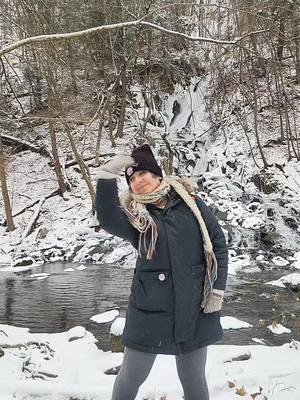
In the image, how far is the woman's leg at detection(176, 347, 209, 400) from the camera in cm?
243

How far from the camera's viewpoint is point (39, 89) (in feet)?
60.6

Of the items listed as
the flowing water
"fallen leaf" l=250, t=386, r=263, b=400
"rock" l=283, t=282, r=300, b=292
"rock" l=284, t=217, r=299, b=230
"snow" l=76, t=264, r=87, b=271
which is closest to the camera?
"fallen leaf" l=250, t=386, r=263, b=400

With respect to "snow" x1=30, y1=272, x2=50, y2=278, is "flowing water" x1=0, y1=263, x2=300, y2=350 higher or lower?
higher

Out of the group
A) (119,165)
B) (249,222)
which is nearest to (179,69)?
(249,222)

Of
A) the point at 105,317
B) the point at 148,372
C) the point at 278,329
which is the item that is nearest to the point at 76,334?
the point at 105,317

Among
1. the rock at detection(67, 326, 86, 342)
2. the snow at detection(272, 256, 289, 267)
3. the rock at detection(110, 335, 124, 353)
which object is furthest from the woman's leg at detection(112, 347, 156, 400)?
the snow at detection(272, 256, 289, 267)

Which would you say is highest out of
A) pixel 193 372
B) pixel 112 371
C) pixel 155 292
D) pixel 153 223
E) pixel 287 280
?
pixel 153 223

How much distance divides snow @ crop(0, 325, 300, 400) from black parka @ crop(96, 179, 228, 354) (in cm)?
118

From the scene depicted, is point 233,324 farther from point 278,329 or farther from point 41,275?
point 41,275

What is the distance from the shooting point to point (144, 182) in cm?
253

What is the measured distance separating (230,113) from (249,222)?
712cm

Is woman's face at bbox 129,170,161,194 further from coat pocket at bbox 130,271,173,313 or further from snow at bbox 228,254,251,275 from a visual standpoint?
snow at bbox 228,254,251,275

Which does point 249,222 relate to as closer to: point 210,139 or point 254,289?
point 254,289

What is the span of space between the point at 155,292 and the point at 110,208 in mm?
474
